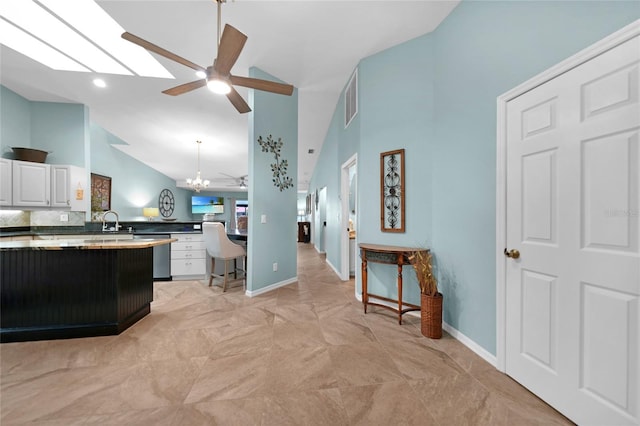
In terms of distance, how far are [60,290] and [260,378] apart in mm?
2143

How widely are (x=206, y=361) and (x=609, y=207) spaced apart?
2.72m

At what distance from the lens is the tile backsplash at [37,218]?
3.72 metres

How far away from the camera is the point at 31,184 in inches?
144

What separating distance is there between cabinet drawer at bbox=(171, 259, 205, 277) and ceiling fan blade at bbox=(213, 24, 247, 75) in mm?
3288

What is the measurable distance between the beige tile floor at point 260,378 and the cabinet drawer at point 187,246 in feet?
5.53

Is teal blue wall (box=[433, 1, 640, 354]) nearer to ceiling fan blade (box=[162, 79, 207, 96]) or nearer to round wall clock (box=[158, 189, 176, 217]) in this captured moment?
ceiling fan blade (box=[162, 79, 207, 96])

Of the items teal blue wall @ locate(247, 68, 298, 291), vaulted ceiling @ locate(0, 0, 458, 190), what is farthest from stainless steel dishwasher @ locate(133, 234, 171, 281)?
vaulted ceiling @ locate(0, 0, 458, 190)

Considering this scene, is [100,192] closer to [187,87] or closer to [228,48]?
[187,87]

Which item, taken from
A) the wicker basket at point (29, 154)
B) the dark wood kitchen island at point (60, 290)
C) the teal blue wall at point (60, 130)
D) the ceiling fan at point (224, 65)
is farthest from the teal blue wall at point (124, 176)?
the ceiling fan at point (224, 65)

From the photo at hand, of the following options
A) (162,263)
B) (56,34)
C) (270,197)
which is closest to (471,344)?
(270,197)

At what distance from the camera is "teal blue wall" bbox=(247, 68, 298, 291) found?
337 centimetres

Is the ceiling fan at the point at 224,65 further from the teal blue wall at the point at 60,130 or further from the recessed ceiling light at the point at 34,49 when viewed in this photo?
the teal blue wall at the point at 60,130

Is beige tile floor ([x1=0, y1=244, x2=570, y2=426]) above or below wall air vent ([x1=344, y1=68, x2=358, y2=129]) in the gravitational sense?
below

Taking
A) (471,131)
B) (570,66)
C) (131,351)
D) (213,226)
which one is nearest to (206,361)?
(131,351)
